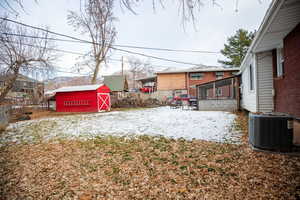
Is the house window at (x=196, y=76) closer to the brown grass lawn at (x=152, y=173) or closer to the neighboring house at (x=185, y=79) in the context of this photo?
the neighboring house at (x=185, y=79)

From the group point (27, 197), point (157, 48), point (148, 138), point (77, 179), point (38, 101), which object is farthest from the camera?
point (38, 101)

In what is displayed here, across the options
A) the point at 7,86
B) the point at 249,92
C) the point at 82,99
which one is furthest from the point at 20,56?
the point at 249,92

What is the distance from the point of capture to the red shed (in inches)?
544

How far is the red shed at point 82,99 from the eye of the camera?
1382 centimetres

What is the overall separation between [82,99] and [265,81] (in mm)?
13702

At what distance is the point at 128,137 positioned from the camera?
490 centimetres

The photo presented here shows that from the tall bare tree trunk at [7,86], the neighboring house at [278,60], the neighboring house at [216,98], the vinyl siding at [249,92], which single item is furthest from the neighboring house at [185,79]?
the tall bare tree trunk at [7,86]

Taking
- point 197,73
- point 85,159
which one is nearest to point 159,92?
point 197,73

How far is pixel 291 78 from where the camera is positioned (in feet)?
16.0

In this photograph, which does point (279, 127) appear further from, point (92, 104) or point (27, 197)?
point (92, 104)

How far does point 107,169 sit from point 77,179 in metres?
0.53

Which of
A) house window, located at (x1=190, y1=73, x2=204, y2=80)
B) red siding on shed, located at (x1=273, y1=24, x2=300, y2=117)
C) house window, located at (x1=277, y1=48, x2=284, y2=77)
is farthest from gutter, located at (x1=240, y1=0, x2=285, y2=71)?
house window, located at (x1=190, y1=73, x2=204, y2=80)

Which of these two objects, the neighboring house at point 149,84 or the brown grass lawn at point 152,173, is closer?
the brown grass lawn at point 152,173

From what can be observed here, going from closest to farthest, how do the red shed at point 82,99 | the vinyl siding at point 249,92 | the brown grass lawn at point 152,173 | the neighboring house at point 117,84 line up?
the brown grass lawn at point 152,173, the vinyl siding at point 249,92, the red shed at point 82,99, the neighboring house at point 117,84
